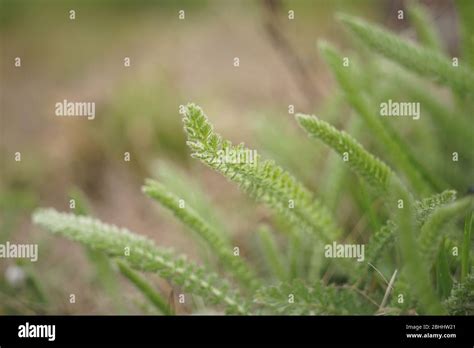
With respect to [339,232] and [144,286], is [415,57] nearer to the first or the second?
[339,232]

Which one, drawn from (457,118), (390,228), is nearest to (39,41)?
(457,118)

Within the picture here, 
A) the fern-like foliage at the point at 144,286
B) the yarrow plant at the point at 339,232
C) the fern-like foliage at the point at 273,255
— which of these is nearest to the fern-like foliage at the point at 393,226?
the yarrow plant at the point at 339,232

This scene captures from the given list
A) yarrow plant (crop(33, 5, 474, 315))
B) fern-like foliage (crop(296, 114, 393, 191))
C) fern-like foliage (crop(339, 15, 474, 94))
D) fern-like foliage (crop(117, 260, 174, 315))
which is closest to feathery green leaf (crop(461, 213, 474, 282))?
yarrow plant (crop(33, 5, 474, 315))

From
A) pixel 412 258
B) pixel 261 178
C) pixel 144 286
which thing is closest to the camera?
→ pixel 412 258

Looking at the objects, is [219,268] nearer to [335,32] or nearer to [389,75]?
[389,75]

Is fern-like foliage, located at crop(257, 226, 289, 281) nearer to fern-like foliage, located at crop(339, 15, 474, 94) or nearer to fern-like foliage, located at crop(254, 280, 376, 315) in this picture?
fern-like foliage, located at crop(254, 280, 376, 315)

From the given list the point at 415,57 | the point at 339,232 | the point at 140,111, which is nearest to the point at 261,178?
the point at 339,232

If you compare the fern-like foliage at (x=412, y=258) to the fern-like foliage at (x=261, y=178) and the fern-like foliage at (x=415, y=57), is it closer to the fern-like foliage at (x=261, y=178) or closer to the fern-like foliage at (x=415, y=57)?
the fern-like foliage at (x=261, y=178)

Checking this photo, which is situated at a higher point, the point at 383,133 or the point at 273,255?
the point at 383,133
